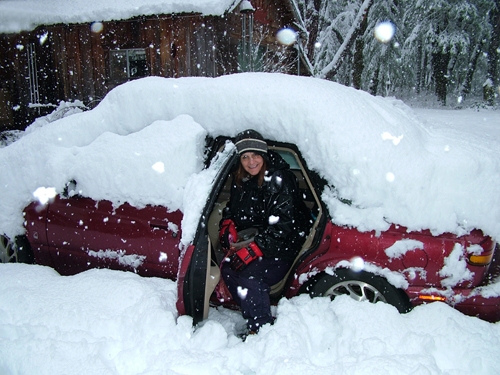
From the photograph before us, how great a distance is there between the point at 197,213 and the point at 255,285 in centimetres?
72

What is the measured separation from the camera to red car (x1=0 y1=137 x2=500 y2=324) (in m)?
2.49

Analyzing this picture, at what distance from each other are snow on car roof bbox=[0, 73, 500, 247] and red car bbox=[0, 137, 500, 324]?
99mm

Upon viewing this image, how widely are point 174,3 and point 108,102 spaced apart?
827cm

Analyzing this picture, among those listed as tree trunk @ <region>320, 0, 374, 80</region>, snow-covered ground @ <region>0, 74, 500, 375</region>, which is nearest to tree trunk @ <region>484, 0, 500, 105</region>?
tree trunk @ <region>320, 0, 374, 80</region>

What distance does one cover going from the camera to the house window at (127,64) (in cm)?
1180

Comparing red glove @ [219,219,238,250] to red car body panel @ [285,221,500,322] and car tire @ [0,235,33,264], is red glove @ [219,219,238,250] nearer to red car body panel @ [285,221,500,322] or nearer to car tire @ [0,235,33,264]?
red car body panel @ [285,221,500,322]

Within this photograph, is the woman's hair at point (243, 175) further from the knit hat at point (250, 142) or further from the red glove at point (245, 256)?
the red glove at point (245, 256)

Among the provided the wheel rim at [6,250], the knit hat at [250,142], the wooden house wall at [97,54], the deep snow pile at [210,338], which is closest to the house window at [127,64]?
the wooden house wall at [97,54]

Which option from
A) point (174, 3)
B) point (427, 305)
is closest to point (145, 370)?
point (427, 305)

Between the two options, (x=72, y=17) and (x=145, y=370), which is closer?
(x=145, y=370)

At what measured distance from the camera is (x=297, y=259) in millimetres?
2854

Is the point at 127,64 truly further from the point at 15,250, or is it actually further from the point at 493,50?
the point at 493,50

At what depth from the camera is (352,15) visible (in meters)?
20.2

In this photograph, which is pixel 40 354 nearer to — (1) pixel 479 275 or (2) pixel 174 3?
(1) pixel 479 275
